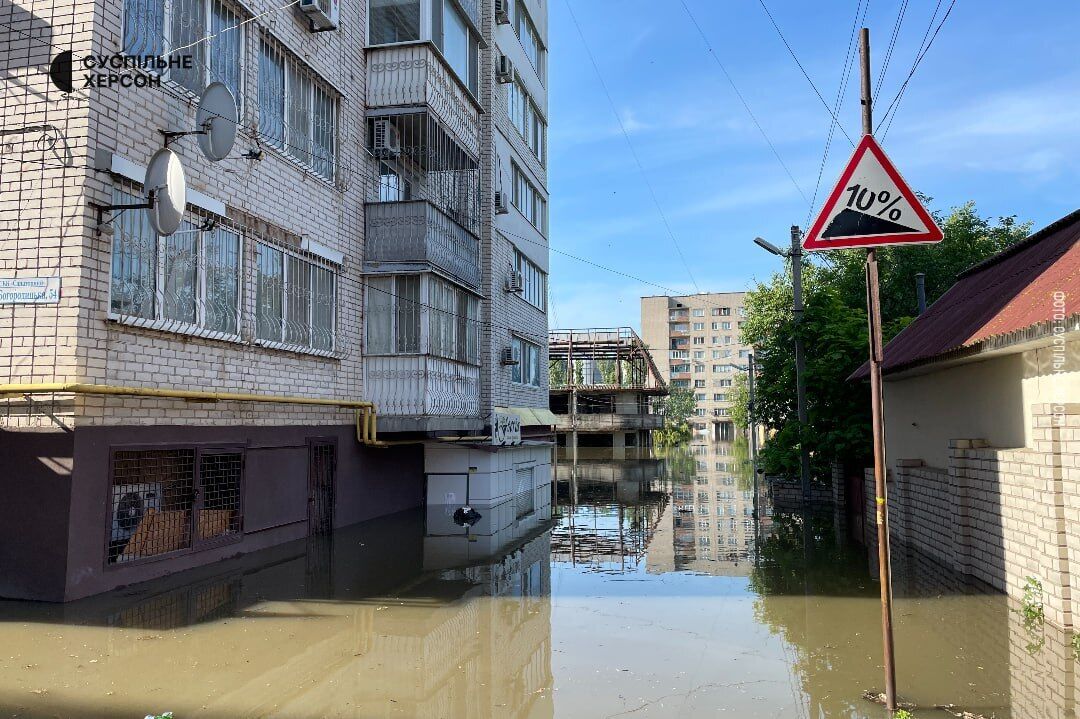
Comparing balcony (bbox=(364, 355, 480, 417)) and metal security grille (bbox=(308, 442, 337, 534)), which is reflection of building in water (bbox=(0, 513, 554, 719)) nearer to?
metal security grille (bbox=(308, 442, 337, 534))

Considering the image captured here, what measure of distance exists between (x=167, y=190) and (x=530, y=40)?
18449mm

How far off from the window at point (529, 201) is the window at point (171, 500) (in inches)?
504

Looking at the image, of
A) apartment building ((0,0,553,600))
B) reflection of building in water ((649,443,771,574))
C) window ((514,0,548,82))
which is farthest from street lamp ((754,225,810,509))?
window ((514,0,548,82))

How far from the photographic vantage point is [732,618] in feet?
25.6

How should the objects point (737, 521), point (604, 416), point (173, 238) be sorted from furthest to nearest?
1. point (604, 416)
2. point (737, 521)
3. point (173, 238)

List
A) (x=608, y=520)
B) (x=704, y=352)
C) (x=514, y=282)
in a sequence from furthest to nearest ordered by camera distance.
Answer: (x=704, y=352), (x=514, y=282), (x=608, y=520)

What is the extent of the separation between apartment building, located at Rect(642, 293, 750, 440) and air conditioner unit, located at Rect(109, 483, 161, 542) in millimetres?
87973

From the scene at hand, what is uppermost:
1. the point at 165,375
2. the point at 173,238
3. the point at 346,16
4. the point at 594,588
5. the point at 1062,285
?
the point at 346,16

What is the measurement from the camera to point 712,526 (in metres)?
15.0

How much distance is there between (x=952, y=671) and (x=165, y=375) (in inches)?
339

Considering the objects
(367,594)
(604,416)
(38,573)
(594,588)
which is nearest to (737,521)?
(594,588)

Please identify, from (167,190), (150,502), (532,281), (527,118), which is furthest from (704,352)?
(167,190)

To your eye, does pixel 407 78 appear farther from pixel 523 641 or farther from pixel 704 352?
pixel 704 352

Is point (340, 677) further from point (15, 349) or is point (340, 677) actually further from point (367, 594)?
point (15, 349)
